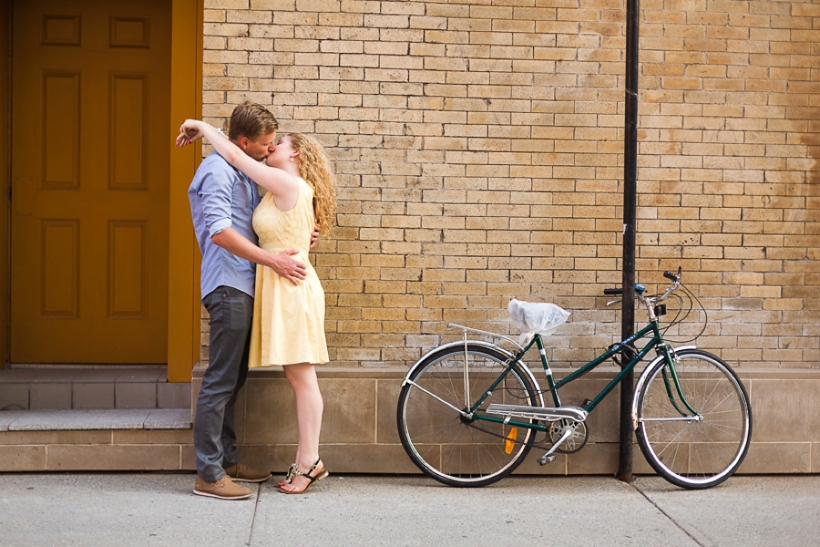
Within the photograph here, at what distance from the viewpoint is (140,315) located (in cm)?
562

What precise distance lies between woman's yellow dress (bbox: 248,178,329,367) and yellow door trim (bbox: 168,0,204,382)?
0.83 meters

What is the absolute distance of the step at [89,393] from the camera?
5156 millimetres

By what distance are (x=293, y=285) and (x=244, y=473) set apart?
112 centimetres

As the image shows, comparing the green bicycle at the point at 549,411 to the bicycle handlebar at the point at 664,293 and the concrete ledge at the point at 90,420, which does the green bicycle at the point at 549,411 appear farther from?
the concrete ledge at the point at 90,420

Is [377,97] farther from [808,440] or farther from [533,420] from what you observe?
[808,440]

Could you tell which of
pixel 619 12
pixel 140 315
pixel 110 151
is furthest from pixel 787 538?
pixel 110 151

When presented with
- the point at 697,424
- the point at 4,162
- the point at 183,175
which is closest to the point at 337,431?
the point at 183,175

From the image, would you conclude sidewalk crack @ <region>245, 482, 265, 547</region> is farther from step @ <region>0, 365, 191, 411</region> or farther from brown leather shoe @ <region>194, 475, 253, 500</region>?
step @ <region>0, 365, 191, 411</region>

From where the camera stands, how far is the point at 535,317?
4516mm

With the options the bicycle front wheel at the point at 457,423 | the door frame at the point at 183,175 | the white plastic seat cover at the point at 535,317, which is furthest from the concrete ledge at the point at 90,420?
the white plastic seat cover at the point at 535,317

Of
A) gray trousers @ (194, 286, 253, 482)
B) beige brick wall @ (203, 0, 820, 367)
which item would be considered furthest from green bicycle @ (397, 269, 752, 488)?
gray trousers @ (194, 286, 253, 482)

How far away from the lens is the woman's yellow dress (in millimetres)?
4312

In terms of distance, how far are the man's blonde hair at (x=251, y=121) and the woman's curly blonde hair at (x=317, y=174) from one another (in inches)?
7.2

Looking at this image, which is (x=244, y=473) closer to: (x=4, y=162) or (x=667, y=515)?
(x=667, y=515)
